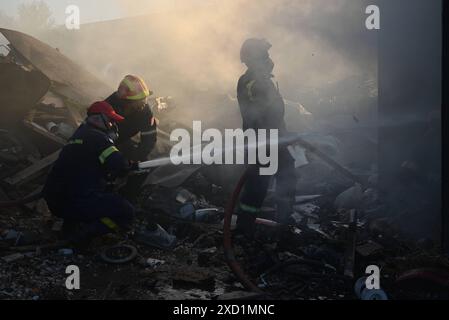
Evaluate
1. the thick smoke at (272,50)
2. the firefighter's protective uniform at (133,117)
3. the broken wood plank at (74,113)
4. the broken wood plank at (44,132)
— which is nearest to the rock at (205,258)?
the firefighter's protective uniform at (133,117)

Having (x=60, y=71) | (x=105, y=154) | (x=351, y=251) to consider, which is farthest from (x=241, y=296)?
(x=60, y=71)

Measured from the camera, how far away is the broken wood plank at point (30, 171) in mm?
5710

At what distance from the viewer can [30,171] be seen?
5.81 m

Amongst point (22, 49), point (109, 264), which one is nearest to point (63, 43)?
point (22, 49)

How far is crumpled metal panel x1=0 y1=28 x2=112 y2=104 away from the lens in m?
7.62

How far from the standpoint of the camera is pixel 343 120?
35.6 ft

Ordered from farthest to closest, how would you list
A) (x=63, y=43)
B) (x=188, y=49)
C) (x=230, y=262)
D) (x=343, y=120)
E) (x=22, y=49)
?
1. (x=63, y=43)
2. (x=188, y=49)
3. (x=343, y=120)
4. (x=22, y=49)
5. (x=230, y=262)

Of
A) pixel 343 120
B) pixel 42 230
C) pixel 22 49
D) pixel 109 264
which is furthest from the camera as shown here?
pixel 343 120

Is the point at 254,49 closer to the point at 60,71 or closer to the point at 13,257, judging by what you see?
the point at 13,257

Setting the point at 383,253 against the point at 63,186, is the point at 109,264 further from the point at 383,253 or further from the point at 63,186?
the point at 383,253

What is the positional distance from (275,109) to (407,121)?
163 centimetres

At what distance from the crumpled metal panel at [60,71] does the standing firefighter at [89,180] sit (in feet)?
10.4

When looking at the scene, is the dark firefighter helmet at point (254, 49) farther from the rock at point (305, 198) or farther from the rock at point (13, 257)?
Result: the rock at point (13, 257)

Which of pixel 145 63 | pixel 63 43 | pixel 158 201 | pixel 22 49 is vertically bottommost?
pixel 158 201
